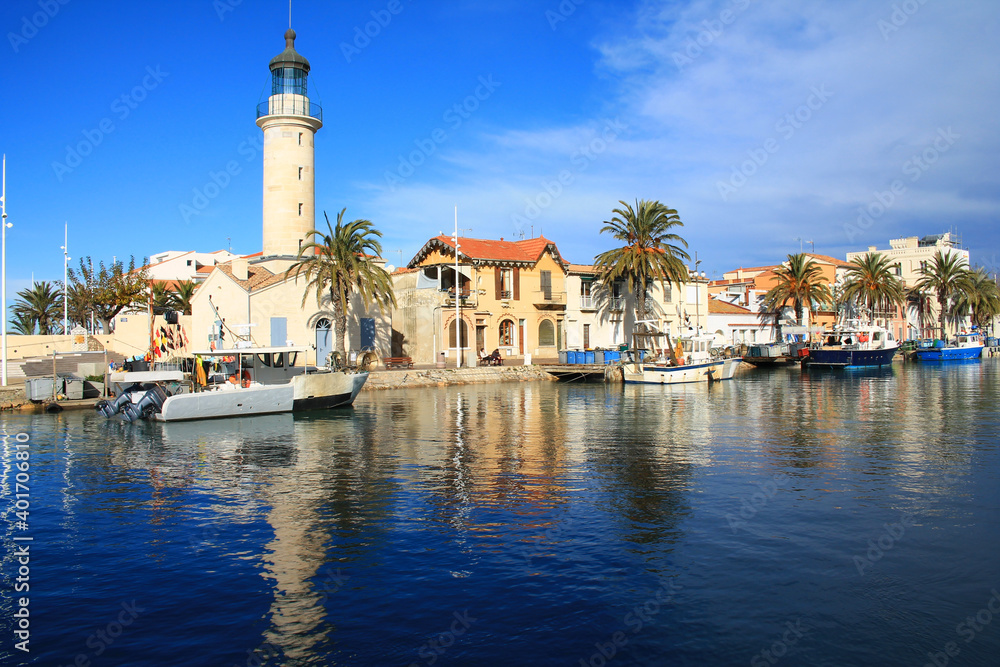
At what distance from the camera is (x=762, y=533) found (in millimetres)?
11023

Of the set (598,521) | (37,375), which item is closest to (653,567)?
(598,521)

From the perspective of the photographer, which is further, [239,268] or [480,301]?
[480,301]

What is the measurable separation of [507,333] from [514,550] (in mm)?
39310

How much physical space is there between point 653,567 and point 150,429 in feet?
63.9

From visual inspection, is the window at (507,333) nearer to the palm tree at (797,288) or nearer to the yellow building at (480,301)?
the yellow building at (480,301)

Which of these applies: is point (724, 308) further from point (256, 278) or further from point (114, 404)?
point (114, 404)

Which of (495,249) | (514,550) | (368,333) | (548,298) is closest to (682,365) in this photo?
(548,298)

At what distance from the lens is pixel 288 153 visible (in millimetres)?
42562

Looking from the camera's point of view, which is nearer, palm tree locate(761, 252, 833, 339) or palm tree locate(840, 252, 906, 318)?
palm tree locate(761, 252, 833, 339)
